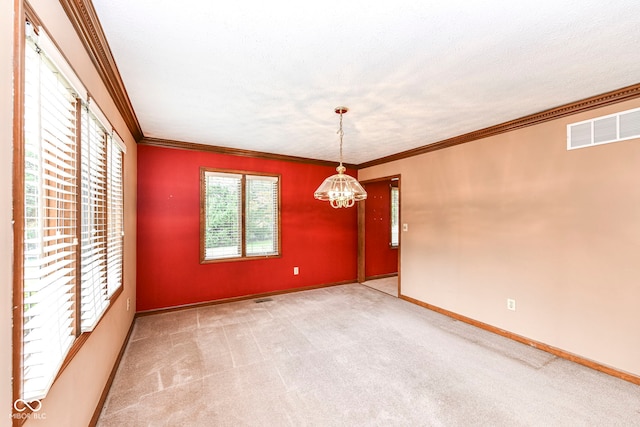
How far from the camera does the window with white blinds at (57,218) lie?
3.29ft

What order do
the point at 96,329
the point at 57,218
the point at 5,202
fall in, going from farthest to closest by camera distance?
the point at 96,329 < the point at 57,218 < the point at 5,202

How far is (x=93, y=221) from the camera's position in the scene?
1.87m

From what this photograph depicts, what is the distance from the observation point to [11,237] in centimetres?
90

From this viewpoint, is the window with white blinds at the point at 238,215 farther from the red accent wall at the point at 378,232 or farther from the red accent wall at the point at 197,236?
the red accent wall at the point at 378,232

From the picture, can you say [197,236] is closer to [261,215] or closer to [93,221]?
[261,215]

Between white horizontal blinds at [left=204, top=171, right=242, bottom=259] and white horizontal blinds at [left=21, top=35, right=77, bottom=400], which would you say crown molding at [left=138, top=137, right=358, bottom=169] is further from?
white horizontal blinds at [left=21, top=35, right=77, bottom=400]

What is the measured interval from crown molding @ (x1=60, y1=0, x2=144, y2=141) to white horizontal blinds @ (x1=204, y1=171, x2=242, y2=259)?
1783mm

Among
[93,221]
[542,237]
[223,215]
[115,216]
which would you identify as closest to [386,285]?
[542,237]

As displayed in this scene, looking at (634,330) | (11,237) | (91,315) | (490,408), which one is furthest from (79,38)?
(634,330)

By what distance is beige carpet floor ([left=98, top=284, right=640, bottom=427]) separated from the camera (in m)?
1.88
